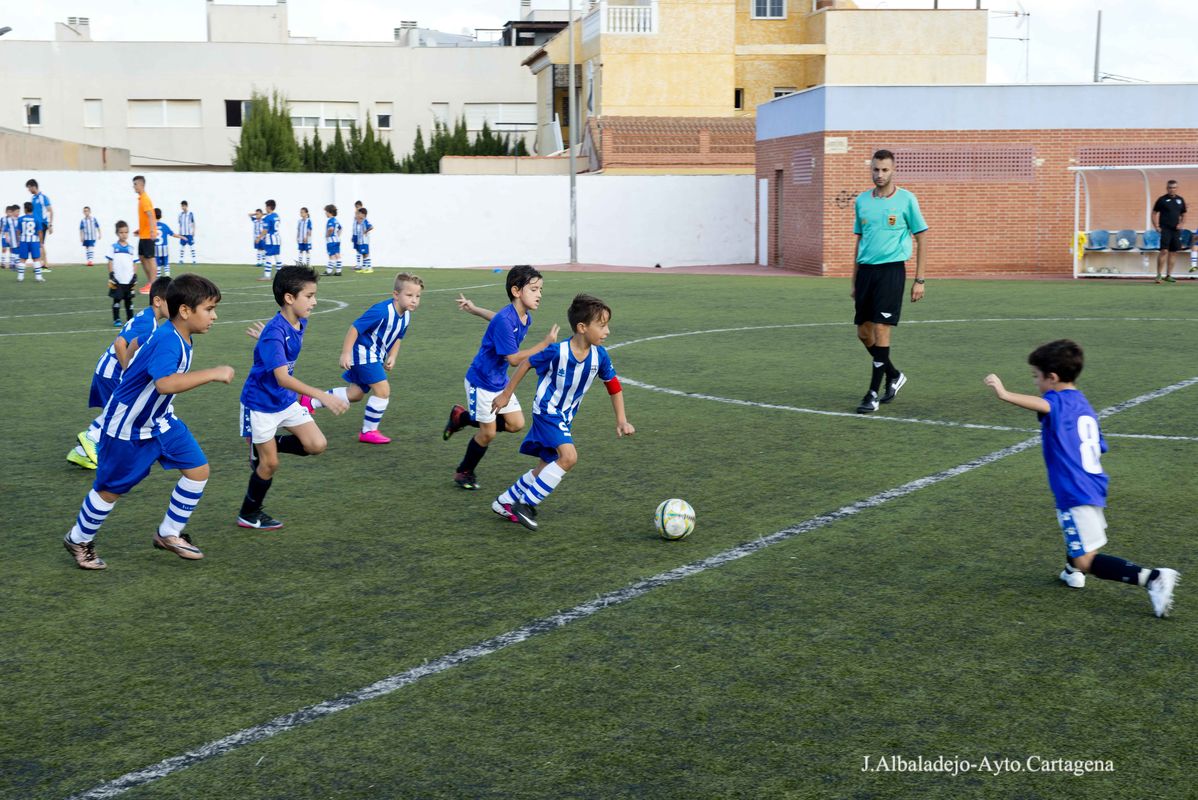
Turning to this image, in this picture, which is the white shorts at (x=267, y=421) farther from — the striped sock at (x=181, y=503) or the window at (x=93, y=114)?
the window at (x=93, y=114)

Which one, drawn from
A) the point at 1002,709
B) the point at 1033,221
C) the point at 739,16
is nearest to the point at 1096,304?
the point at 1033,221

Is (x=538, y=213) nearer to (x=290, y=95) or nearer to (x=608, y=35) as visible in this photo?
(x=608, y=35)

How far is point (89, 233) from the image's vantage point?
35812 mm

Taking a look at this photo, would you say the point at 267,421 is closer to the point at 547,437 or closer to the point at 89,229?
the point at 547,437

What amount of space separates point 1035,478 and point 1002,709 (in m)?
4.13

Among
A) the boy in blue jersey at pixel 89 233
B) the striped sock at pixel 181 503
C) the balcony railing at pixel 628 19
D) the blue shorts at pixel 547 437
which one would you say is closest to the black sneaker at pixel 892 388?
the blue shorts at pixel 547 437

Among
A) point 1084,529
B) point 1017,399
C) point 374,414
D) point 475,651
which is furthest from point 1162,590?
point 374,414

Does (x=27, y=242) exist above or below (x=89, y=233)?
below

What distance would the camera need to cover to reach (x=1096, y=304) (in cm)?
2211

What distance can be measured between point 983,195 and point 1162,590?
89.7 feet

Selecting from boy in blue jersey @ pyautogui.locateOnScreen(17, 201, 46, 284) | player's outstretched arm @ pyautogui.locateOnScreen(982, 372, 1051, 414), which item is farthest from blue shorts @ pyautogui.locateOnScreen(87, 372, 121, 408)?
boy in blue jersey @ pyautogui.locateOnScreen(17, 201, 46, 284)

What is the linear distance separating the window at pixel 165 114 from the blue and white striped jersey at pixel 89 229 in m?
27.9

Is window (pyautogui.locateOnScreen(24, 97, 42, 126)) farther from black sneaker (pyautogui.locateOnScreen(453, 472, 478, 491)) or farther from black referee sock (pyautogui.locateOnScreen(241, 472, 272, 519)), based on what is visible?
black referee sock (pyautogui.locateOnScreen(241, 472, 272, 519))

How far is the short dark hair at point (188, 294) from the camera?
636cm
